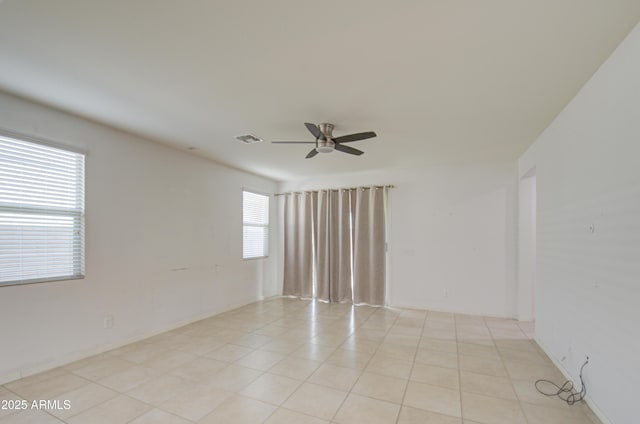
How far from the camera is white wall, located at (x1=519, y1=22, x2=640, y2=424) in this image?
1.84 metres

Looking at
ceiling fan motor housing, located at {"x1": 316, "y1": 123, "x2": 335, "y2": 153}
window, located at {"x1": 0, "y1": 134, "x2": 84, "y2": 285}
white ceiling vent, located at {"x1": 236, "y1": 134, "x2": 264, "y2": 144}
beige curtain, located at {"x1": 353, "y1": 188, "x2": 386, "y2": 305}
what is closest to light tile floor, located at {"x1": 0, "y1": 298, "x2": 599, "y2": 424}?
window, located at {"x1": 0, "y1": 134, "x2": 84, "y2": 285}

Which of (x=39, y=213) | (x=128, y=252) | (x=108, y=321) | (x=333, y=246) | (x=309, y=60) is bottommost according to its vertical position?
(x=108, y=321)

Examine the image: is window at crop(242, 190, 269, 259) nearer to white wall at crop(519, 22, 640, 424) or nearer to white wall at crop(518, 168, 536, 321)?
white wall at crop(518, 168, 536, 321)

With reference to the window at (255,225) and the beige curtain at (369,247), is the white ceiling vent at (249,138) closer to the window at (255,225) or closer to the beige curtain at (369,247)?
the window at (255,225)

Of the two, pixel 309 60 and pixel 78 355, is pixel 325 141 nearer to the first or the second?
pixel 309 60

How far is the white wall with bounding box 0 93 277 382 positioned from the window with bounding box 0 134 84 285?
4.1 inches

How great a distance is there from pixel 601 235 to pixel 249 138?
139 inches

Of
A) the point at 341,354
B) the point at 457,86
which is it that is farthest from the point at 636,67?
the point at 341,354

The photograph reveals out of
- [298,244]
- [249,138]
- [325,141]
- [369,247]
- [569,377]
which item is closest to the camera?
[569,377]

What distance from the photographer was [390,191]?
5.72 meters

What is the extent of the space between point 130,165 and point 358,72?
3.07 meters

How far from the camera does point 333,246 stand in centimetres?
601

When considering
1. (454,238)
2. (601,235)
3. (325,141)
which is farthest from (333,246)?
(601,235)

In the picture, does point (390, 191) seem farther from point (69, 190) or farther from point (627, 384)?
point (69, 190)
